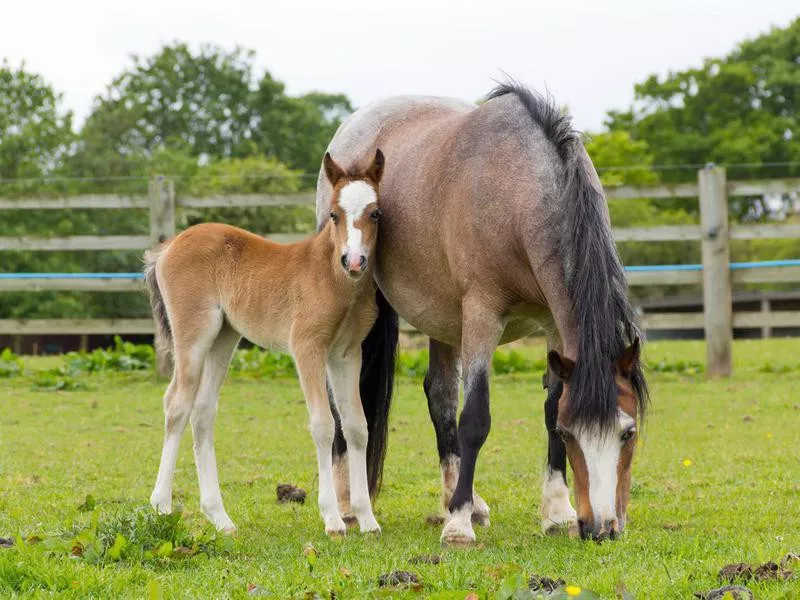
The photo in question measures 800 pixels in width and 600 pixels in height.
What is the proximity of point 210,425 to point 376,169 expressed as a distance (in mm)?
1653

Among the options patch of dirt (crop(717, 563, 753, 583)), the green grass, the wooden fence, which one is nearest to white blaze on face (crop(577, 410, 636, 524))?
the green grass

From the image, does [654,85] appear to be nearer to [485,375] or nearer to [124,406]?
[124,406]

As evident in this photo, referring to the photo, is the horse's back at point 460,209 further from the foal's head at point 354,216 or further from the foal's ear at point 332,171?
the foal's ear at point 332,171

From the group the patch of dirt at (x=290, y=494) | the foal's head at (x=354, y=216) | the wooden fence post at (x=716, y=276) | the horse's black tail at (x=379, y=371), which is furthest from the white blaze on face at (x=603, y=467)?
the wooden fence post at (x=716, y=276)

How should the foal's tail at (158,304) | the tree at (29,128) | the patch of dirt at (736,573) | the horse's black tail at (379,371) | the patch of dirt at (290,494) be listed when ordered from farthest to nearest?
the tree at (29,128)
the horse's black tail at (379,371)
the patch of dirt at (290,494)
the foal's tail at (158,304)
the patch of dirt at (736,573)

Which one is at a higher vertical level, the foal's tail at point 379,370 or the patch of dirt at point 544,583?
the foal's tail at point 379,370

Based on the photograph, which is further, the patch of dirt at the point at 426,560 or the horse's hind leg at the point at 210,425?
the horse's hind leg at the point at 210,425

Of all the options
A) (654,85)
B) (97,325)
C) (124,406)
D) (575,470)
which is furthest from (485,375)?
(654,85)

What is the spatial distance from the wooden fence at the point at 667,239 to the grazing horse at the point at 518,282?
640 centimetres

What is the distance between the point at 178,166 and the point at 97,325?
96.7 ft

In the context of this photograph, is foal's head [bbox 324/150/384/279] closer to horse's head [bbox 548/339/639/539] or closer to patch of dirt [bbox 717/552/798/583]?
horse's head [bbox 548/339/639/539]

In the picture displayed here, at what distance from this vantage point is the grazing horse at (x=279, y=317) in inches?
222

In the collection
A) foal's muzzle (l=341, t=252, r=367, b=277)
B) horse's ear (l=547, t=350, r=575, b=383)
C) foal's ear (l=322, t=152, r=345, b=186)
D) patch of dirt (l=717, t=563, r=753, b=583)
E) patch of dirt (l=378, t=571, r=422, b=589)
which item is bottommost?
patch of dirt (l=717, t=563, r=753, b=583)

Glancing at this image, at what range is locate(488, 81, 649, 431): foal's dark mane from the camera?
4766 mm
